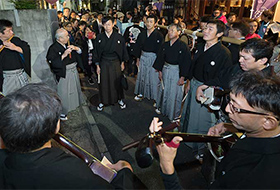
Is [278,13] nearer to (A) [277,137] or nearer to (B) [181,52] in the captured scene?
(B) [181,52]

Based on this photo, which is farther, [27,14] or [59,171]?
[27,14]

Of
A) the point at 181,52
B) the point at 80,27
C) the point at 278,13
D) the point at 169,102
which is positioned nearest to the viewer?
the point at 181,52

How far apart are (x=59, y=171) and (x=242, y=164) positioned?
1132 millimetres

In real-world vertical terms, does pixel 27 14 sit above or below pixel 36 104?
A: above

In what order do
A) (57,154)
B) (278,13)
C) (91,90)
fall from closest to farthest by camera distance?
1. (57,154)
2. (91,90)
3. (278,13)

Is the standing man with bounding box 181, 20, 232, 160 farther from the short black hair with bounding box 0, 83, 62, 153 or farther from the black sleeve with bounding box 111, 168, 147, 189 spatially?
the short black hair with bounding box 0, 83, 62, 153

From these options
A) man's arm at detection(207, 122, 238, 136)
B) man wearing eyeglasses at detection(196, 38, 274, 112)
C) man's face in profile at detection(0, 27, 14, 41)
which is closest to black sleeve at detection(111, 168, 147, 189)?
man's arm at detection(207, 122, 238, 136)

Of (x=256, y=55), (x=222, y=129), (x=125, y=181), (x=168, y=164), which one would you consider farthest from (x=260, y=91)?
(x=256, y=55)

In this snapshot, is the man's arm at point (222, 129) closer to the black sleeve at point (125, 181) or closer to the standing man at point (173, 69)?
the black sleeve at point (125, 181)

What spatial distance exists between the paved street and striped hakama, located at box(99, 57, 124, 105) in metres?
0.29

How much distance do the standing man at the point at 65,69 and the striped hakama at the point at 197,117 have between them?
8.98 ft

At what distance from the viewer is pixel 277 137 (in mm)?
1424

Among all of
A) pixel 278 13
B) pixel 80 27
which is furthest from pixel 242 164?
pixel 278 13

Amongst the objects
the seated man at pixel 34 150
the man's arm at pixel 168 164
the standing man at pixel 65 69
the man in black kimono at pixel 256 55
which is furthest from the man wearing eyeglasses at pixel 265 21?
the seated man at pixel 34 150
